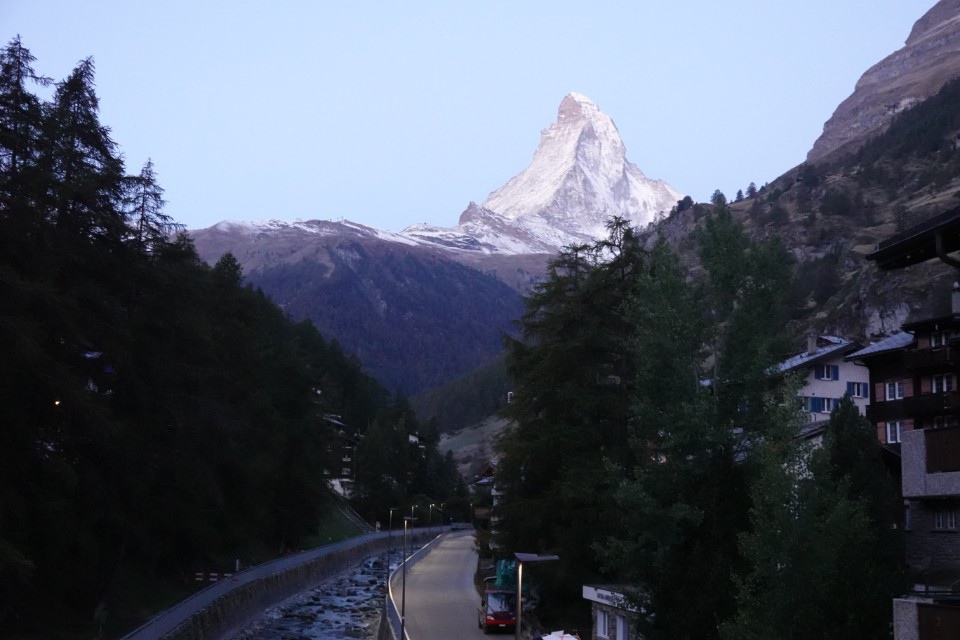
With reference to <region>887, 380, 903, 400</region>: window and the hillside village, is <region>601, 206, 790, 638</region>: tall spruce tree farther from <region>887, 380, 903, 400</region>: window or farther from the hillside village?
<region>887, 380, 903, 400</region>: window

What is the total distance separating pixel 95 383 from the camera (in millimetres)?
42438

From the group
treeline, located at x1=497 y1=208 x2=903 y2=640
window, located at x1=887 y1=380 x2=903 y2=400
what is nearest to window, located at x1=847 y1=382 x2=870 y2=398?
window, located at x1=887 y1=380 x2=903 y2=400

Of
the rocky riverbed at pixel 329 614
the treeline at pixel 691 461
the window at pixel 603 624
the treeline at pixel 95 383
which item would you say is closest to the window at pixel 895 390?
the treeline at pixel 691 461

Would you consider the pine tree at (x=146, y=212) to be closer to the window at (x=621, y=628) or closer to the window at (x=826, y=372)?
the window at (x=621, y=628)

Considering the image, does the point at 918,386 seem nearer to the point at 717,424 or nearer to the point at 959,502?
the point at 959,502

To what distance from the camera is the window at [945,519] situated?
4119 cm

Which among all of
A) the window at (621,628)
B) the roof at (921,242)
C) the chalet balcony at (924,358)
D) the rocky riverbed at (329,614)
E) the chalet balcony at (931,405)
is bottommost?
the rocky riverbed at (329,614)

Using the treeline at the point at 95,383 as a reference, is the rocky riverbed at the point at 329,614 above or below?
below

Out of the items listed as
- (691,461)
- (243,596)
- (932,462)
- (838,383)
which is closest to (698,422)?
(691,461)

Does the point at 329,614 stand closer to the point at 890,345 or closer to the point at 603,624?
the point at 603,624

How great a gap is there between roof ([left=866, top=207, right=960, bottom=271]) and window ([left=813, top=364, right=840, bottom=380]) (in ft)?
179

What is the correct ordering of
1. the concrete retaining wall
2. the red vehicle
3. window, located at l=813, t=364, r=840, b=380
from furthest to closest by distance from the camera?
window, located at l=813, t=364, r=840, b=380, the red vehicle, the concrete retaining wall

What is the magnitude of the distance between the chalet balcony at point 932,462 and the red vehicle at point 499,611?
35614mm

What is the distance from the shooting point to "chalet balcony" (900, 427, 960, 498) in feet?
52.6
